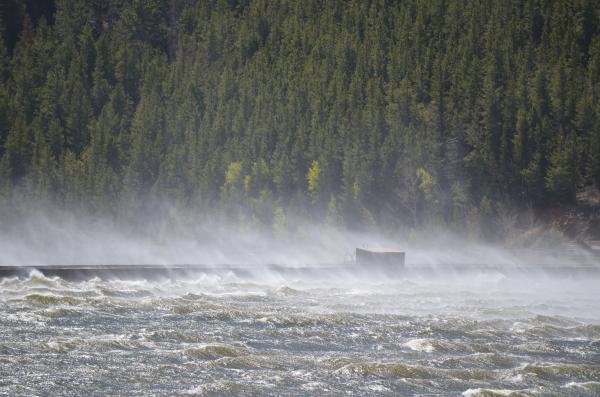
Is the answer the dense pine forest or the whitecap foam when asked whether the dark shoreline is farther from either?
the dense pine forest

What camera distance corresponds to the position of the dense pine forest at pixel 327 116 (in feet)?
296

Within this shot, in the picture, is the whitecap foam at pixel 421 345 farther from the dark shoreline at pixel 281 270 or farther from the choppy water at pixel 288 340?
the dark shoreline at pixel 281 270

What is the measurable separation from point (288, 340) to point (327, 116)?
6616 cm

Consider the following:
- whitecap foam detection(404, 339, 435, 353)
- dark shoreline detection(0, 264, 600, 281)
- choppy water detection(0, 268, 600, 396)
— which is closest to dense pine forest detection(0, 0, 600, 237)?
dark shoreline detection(0, 264, 600, 281)

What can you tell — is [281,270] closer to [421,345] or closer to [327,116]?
[421,345]

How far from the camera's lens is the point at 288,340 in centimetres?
3516

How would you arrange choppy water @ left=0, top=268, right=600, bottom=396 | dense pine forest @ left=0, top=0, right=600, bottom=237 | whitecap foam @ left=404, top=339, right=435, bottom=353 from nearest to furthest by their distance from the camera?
choppy water @ left=0, top=268, right=600, bottom=396 → whitecap foam @ left=404, top=339, right=435, bottom=353 → dense pine forest @ left=0, top=0, right=600, bottom=237

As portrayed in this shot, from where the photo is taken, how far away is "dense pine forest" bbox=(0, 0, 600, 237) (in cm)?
9025

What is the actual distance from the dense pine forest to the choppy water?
38.9 meters

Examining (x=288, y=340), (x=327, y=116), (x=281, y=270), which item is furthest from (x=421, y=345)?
(x=327, y=116)

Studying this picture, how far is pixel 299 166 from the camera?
314 ft

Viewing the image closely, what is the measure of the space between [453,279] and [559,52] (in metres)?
51.7

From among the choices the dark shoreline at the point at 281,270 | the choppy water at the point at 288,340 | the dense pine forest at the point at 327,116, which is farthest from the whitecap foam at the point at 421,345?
the dense pine forest at the point at 327,116

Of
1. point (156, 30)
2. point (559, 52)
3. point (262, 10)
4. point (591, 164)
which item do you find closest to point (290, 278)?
point (591, 164)
